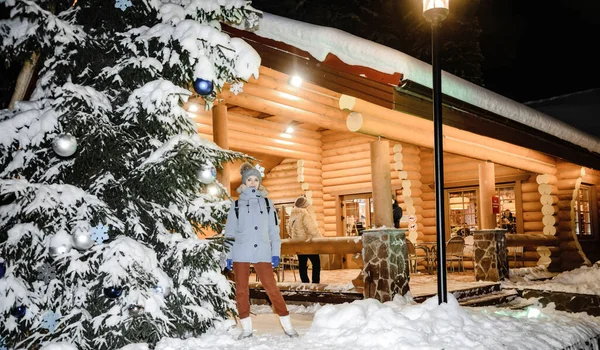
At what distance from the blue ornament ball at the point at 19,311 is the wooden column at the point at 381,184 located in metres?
5.65

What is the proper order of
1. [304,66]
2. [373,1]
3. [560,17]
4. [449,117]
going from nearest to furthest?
[304,66]
[449,117]
[373,1]
[560,17]

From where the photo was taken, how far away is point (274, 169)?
54.9 ft

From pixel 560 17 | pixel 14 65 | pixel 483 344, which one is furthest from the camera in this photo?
pixel 560 17

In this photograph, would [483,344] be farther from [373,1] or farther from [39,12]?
[373,1]

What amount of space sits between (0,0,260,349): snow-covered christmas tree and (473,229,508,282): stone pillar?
814cm

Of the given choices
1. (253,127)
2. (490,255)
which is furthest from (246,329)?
(253,127)

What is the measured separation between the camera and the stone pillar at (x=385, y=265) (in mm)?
7855

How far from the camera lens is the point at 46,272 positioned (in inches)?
165

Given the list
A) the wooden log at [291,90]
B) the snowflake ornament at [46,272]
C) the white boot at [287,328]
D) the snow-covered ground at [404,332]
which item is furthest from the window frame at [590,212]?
the snowflake ornament at [46,272]

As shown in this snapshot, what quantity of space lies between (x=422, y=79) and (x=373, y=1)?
64.9 feet

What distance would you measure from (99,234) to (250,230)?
1373mm

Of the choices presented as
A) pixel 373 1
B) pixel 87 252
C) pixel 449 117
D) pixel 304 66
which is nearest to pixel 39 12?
pixel 87 252

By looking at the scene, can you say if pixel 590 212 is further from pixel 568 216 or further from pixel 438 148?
pixel 438 148

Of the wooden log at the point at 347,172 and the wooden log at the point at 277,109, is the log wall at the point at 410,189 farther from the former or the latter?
the wooden log at the point at 277,109
